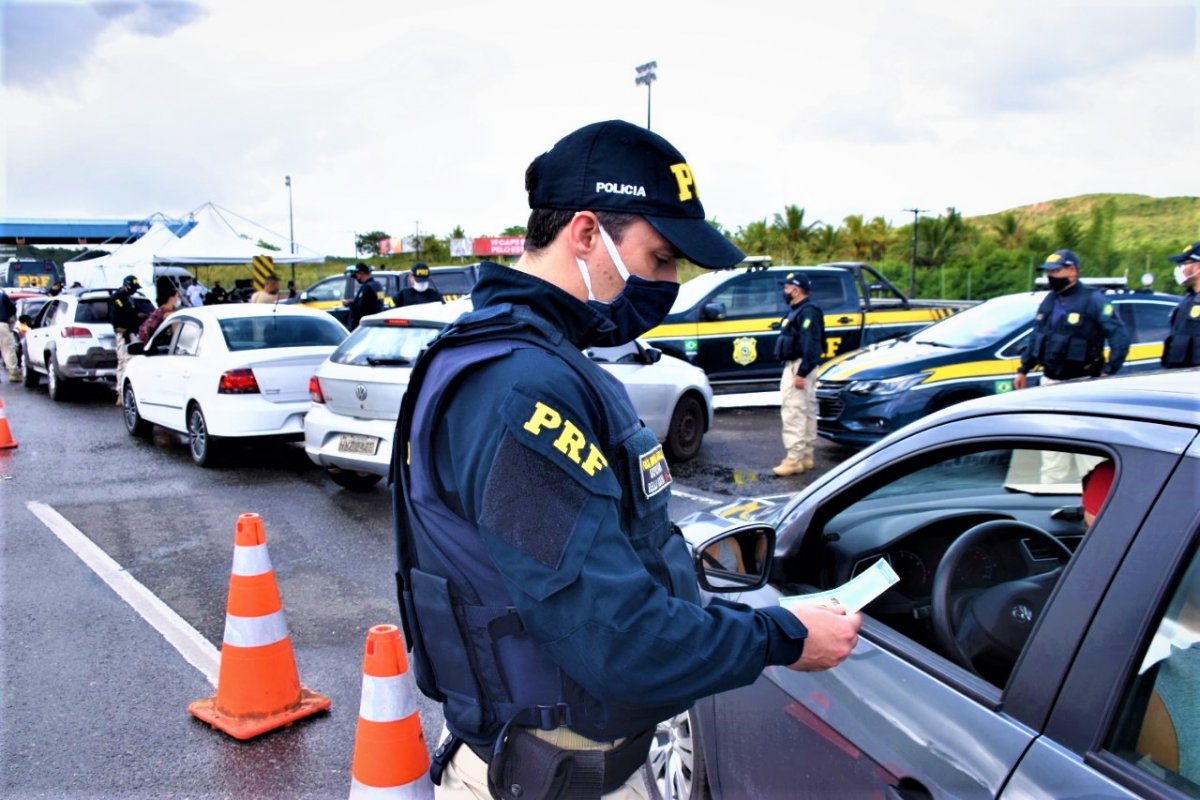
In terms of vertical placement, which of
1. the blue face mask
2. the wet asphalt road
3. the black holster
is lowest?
the wet asphalt road

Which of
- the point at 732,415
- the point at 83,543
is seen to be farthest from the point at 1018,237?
the point at 83,543

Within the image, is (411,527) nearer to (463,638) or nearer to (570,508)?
(463,638)

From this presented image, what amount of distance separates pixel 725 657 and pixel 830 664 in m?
0.26

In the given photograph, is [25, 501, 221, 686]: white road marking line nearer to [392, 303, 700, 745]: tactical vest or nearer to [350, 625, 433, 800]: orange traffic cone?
[350, 625, 433, 800]: orange traffic cone

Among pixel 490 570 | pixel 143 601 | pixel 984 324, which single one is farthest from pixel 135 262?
pixel 490 570

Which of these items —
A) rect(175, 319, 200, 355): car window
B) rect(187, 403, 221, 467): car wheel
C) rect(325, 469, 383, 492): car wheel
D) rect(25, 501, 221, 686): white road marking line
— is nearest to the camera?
rect(25, 501, 221, 686): white road marking line

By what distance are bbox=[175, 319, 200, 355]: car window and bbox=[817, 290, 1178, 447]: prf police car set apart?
240 inches

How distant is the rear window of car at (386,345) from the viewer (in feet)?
23.1

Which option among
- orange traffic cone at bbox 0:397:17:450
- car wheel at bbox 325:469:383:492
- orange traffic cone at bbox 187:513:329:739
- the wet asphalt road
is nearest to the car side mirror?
the wet asphalt road

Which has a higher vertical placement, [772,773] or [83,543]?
[772,773]

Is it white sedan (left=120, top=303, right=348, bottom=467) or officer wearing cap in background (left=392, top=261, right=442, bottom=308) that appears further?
officer wearing cap in background (left=392, top=261, right=442, bottom=308)

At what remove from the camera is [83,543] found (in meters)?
6.30

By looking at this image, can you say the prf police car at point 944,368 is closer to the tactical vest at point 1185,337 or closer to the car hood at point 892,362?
the car hood at point 892,362

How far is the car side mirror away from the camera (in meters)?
2.33
